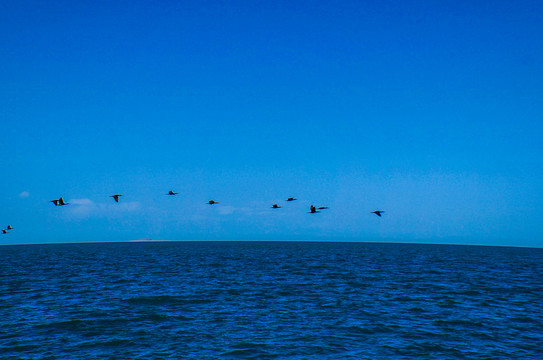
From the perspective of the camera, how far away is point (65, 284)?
43.6m

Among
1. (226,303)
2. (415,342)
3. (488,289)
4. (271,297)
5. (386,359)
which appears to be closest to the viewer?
(386,359)

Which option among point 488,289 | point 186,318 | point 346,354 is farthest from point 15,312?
point 488,289

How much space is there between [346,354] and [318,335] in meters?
3.35

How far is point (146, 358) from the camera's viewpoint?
19312mm

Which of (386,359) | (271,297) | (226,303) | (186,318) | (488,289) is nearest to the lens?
(386,359)

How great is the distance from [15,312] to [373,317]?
2609 cm

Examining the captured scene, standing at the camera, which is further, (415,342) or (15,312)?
(15,312)

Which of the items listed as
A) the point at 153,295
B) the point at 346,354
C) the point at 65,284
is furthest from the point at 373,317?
the point at 65,284

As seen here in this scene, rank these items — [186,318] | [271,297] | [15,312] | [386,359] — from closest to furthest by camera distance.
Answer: [386,359] → [186,318] → [15,312] → [271,297]

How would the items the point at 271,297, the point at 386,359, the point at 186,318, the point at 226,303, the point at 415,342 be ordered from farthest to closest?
the point at 271,297
the point at 226,303
the point at 186,318
the point at 415,342
the point at 386,359

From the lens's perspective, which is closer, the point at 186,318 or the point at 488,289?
the point at 186,318

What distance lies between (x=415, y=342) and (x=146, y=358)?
14479mm

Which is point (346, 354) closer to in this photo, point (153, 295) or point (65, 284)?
point (153, 295)

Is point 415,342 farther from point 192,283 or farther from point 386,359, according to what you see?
point 192,283
